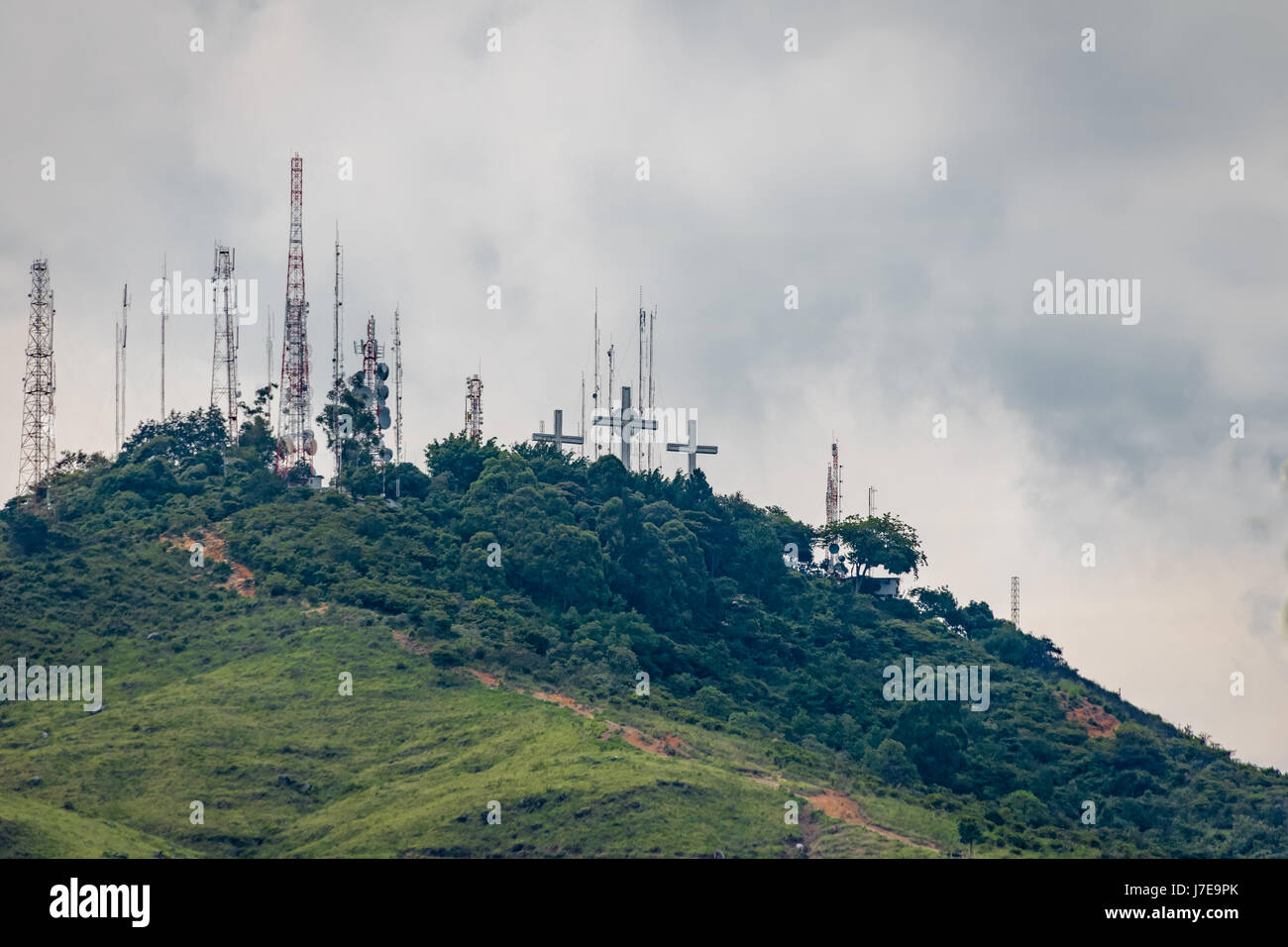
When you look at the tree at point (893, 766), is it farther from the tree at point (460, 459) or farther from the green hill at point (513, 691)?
the tree at point (460, 459)

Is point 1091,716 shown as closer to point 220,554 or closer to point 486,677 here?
point 486,677

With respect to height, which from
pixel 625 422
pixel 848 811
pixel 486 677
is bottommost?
pixel 848 811

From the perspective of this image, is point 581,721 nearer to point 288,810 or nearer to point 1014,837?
point 288,810

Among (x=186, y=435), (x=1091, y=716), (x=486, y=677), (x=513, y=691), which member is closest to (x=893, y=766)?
(x=513, y=691)

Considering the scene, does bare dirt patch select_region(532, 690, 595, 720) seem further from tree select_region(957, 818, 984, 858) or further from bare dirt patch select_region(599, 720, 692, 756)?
tree select_region(957, 818, 984, 858)

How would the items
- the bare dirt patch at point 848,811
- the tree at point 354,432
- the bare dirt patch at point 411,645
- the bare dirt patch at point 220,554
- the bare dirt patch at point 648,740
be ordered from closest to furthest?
1. the bare dirt patch at point 848,811
2. the bare dirt patch at point 648,740
3. the bare dirt patch at point 411,645
4. the bare dirt patch at point 220,554
5. the tree at point 354,432

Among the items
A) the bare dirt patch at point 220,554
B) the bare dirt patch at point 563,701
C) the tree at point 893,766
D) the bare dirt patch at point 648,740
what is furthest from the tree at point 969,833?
the bare dirt patch at point 220,554

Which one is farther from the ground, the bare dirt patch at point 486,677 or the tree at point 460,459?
the tree at point 460,459
